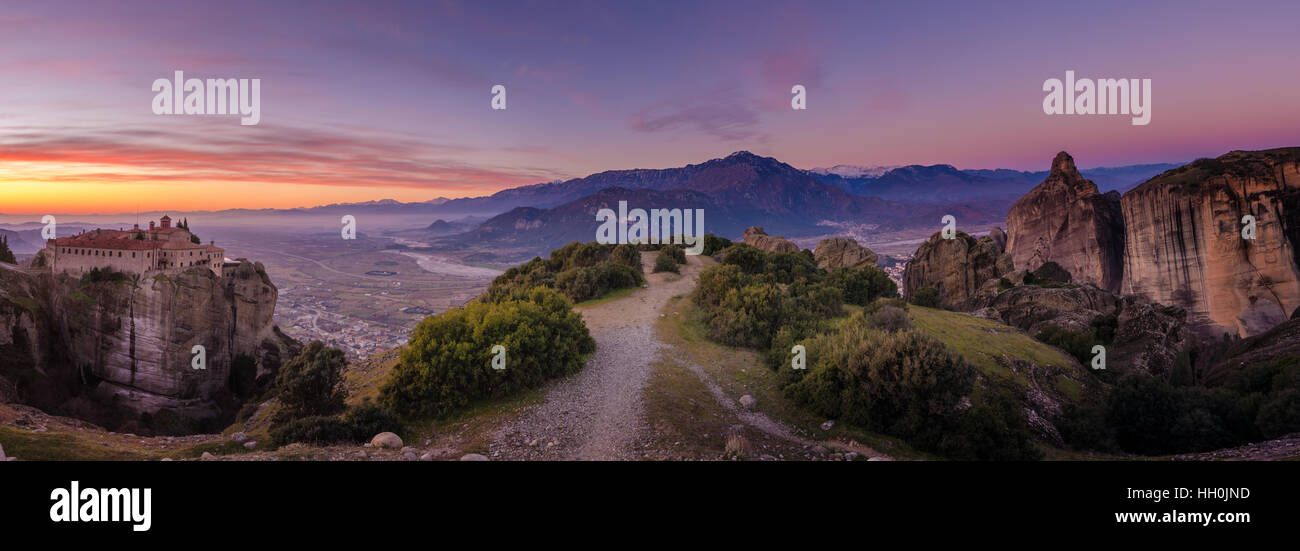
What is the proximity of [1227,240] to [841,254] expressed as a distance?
37.9 metres

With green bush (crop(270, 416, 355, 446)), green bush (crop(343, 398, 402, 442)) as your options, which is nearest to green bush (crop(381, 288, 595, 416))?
green bush (crop(343, 398, 402, 442))

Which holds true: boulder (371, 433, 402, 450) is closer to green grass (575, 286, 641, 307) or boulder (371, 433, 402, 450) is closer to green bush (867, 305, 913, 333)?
green grass (575, 286, 641, 307)

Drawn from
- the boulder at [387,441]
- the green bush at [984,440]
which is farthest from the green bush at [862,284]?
the boulder at [387,441]

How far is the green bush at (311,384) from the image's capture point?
1641 centimetres

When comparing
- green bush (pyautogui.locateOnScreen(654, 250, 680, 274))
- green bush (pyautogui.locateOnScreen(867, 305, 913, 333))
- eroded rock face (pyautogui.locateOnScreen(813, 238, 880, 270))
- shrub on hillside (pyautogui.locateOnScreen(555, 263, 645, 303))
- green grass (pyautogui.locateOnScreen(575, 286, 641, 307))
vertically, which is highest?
eroded rock face (pyautogui.locateOnScreen(813, 238, 880, 270))

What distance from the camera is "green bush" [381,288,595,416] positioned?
623 inches

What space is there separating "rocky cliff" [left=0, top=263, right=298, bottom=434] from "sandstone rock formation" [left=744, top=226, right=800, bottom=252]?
147 feet

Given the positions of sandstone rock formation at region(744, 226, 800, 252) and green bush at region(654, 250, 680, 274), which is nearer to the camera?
green bush at region(654, 250, 680, 274)

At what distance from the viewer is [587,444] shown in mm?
12820

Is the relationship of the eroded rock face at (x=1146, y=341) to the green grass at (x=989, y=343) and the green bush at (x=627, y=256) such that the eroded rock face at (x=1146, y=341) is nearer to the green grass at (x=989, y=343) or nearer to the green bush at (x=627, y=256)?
the green grass at (x=989, y=343)
